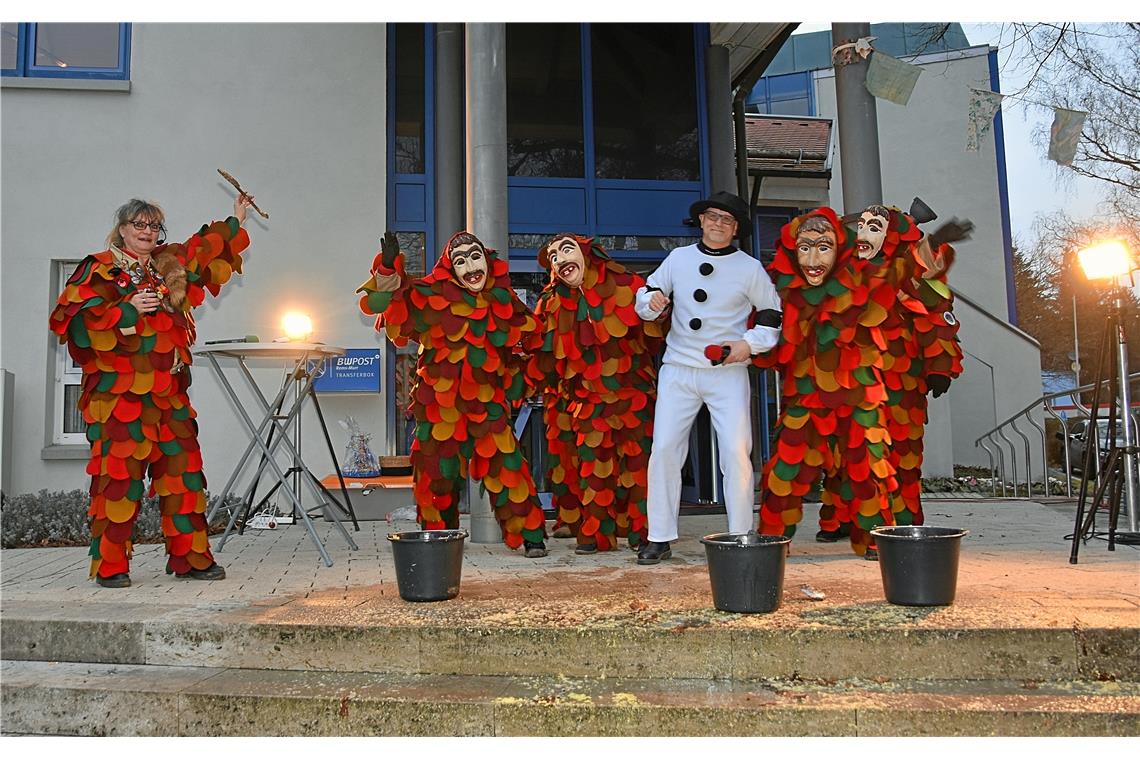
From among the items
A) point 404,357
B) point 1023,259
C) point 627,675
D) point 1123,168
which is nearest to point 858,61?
point 404,357

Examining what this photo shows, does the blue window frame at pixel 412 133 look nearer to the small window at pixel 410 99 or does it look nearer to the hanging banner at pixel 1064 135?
the small window at pixel 410 99

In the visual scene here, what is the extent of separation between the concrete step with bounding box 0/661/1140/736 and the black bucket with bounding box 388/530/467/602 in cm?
51

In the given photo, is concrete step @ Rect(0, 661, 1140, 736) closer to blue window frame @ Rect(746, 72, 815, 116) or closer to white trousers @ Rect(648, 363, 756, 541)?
white trousers @ Rect(648, 363, 756, 541)

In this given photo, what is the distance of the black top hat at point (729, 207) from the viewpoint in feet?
14.6

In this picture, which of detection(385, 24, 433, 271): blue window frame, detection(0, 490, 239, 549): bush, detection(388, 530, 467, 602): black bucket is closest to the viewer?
detection(388, 530, 467, 602): black bucket

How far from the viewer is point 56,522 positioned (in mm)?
6262

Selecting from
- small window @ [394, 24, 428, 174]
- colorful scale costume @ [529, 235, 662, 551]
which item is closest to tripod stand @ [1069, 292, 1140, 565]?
colorful scale costume @ [529, 235, 662, 551]

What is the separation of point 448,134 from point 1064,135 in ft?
16.8

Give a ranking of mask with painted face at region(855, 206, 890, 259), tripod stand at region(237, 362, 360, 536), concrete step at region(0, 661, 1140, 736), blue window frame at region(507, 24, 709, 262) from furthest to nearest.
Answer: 1. blue window frame at region(507, 24, 709, 262)
2. tripod stand at region(237, 362, 360, 536)
3. mask with painted face at region(855, 206, 890, 259)
4. concrete step at region(0, 661, 1140, 736)

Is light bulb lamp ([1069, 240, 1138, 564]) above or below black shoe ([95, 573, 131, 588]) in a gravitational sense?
above

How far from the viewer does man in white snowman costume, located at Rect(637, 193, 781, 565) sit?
434 cm

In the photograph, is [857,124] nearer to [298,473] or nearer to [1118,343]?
[1118,343]

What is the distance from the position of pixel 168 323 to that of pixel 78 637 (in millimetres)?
1569

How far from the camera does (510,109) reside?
8.74 meters
